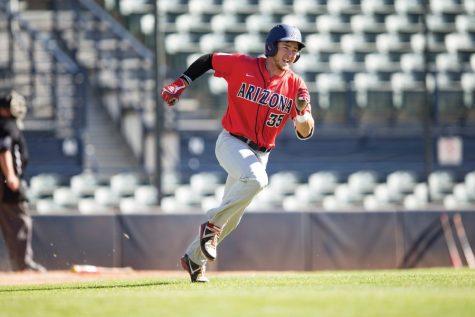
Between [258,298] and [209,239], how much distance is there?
1.44 metres

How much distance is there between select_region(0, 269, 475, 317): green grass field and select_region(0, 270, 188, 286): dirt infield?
166cm

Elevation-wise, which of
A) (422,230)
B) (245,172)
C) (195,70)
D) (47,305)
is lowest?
(422,230)

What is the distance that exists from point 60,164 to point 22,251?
380 cm

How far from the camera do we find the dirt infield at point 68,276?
10005 mm

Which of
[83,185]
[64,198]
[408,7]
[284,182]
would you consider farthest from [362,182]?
[408,7]

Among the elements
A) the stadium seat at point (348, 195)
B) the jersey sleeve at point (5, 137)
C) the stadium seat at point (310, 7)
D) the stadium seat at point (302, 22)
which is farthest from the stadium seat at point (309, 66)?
the jersey sleeve at point (5, 137)

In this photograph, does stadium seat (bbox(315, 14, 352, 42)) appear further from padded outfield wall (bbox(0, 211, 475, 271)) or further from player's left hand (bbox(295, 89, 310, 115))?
player's left hand (bbox(295, 89, 310, 115))

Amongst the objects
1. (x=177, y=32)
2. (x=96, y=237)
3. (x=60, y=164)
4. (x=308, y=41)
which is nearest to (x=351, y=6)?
(x=308, y=41)

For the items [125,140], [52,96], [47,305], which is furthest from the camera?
[125,140]

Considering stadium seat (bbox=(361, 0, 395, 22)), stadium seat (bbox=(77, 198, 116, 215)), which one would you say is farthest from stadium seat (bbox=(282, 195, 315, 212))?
stadium seat (bbox=(361, 0, 395, 22))

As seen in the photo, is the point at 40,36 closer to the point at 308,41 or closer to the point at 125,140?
the point at 125,140

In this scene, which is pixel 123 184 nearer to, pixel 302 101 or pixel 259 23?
pixel 259 23

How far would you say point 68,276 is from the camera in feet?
35.2

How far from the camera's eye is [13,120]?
11.3 metres
